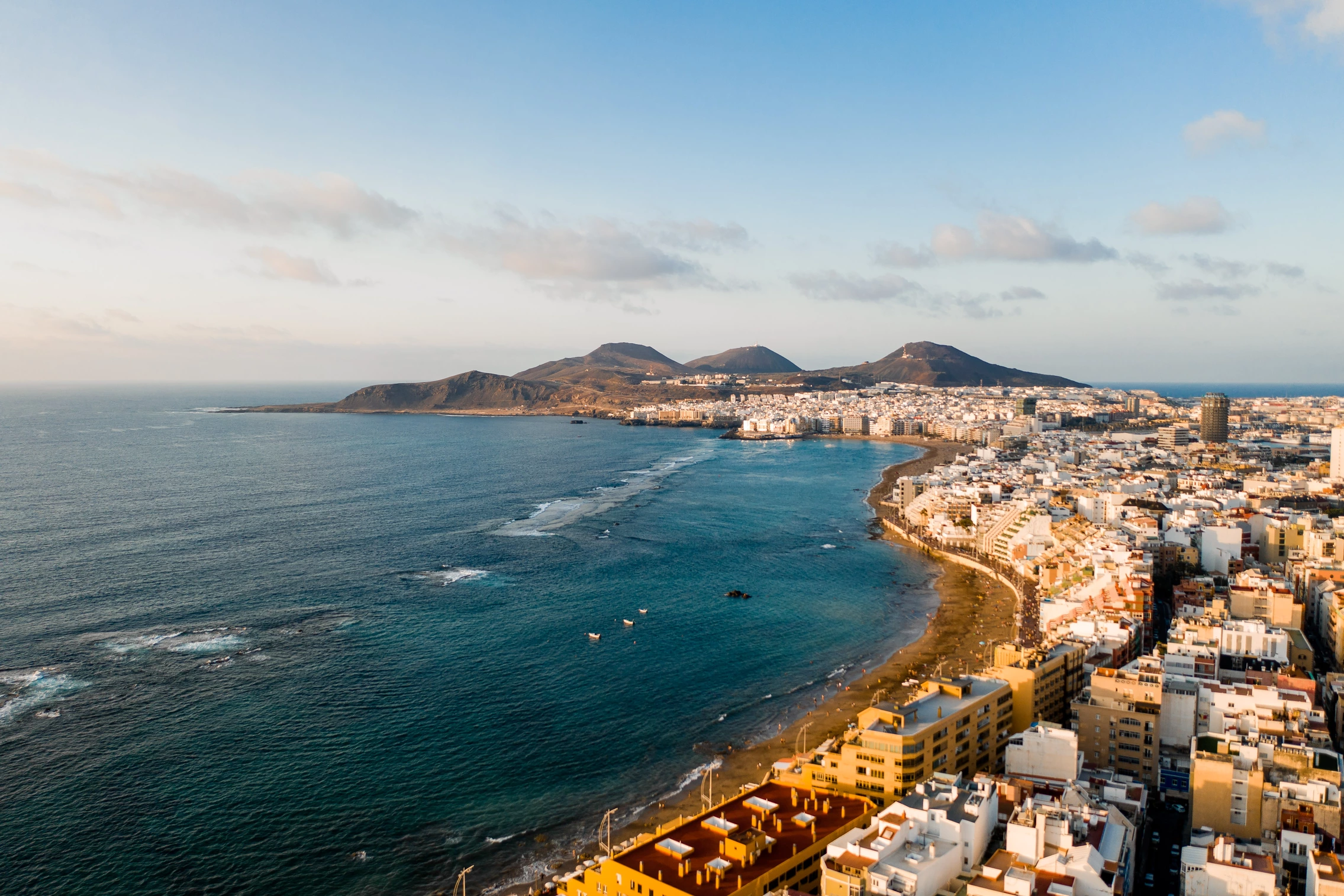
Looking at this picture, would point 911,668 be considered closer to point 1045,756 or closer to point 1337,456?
point 1045,756

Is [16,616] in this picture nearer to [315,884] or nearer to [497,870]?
[315,884]

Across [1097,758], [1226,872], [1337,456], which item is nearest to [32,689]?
Result: [1097,758]

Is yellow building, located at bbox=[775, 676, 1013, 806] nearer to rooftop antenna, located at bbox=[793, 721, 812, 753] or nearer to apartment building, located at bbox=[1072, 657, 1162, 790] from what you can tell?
rooftop antenna, located at bbox=[793, 721, 812, 753]

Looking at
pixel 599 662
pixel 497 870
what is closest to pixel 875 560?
pixel 599 662

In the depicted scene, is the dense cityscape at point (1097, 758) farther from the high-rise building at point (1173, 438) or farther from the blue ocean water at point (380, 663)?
the high-rise building at point (1173, 438)

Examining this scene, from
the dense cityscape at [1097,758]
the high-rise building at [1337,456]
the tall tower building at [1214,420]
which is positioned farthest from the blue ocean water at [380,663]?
the tall tower building at [1214,420]
